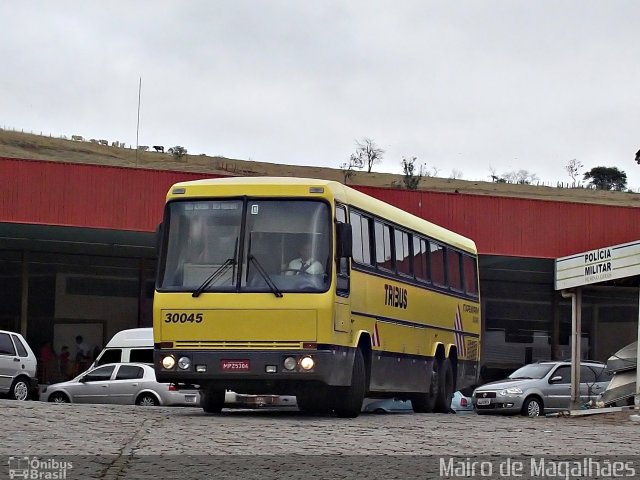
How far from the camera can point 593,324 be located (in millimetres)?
48656

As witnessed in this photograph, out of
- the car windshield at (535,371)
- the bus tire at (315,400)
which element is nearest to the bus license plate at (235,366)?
the bus tire at (315,400)

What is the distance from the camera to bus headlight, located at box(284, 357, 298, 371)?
718 inches

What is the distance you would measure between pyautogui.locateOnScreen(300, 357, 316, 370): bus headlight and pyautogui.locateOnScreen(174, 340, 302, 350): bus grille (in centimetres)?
18

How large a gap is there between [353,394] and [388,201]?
2102 centimetres

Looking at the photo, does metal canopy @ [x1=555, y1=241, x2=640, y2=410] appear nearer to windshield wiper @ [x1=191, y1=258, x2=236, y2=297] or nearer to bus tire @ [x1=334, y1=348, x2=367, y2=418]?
bus tire @ [x1=334, y1=348, x2=367, y2=418]

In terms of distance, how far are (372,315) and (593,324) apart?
96.6ft

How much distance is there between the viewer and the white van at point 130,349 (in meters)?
32.5

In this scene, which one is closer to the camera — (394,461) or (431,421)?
(394,461)

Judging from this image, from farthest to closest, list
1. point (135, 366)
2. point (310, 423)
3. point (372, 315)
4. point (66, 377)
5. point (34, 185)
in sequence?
1. point (66, 377)
2. point (34, 185)
3. point (135, 366)
4. point (372, 315)
5. point (310, 423)

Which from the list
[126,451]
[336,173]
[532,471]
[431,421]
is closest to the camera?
[532,471]

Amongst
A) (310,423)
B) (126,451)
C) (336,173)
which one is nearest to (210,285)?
(310,423)

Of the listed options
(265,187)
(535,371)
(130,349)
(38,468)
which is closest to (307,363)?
(265,187)

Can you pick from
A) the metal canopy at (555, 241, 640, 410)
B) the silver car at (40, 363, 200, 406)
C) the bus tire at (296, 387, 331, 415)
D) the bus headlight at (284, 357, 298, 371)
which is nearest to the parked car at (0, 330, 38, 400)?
the silver car at (40, 363, 200, 406)

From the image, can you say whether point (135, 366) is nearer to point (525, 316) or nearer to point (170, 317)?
point (170, 317)
